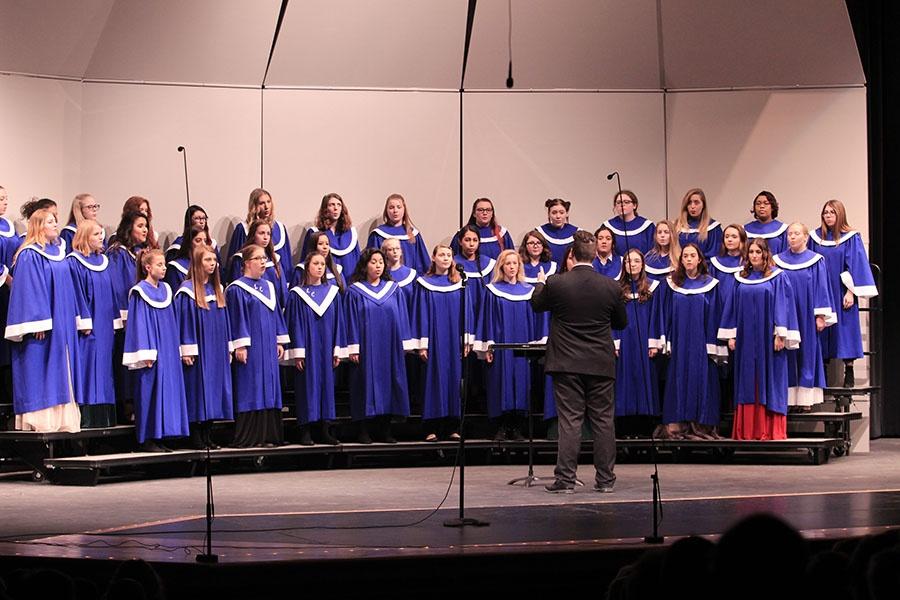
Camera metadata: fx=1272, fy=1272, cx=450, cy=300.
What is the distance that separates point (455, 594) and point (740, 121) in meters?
9.38

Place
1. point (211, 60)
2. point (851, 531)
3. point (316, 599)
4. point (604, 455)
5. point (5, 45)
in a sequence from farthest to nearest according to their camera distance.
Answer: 1. point (211, 60)
2. point (5, 45)
3. point (604, 455)
4. point (851, 531)
5. point (316, 599)

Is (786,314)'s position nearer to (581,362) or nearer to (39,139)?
(581,362)

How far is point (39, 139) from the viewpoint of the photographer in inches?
481

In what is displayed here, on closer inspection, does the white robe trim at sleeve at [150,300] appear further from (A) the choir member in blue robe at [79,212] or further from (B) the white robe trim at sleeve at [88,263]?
(A) the choir member in blue robe at [79,212]

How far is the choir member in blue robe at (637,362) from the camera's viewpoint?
1181 cm

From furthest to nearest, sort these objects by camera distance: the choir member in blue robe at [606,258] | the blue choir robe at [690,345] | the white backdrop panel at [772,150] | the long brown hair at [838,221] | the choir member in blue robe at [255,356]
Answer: the white backdrop panel at [772,150] < the long brown hair at [838,221] < the choir member in blue robe at [606,258] < the blue choir robe at [690,345] < the choir member in blue robe at [255,356]

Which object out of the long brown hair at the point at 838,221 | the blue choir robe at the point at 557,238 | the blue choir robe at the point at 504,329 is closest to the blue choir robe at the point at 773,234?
the long brown hair at the point at 838,221

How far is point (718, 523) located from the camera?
6820 mm

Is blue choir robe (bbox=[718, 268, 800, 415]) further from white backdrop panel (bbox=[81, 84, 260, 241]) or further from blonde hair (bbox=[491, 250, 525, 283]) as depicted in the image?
white backdrop panel (bbox=[81, 84, 260, 241])

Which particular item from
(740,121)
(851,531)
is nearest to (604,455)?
(851,531)

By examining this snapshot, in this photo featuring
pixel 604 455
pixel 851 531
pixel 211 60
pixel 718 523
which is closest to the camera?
pixel 851 531

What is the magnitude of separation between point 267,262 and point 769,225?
194 inches

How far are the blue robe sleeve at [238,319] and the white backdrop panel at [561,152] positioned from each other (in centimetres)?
341

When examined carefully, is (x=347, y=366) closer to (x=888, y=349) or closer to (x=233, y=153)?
(x=233, y=153)
